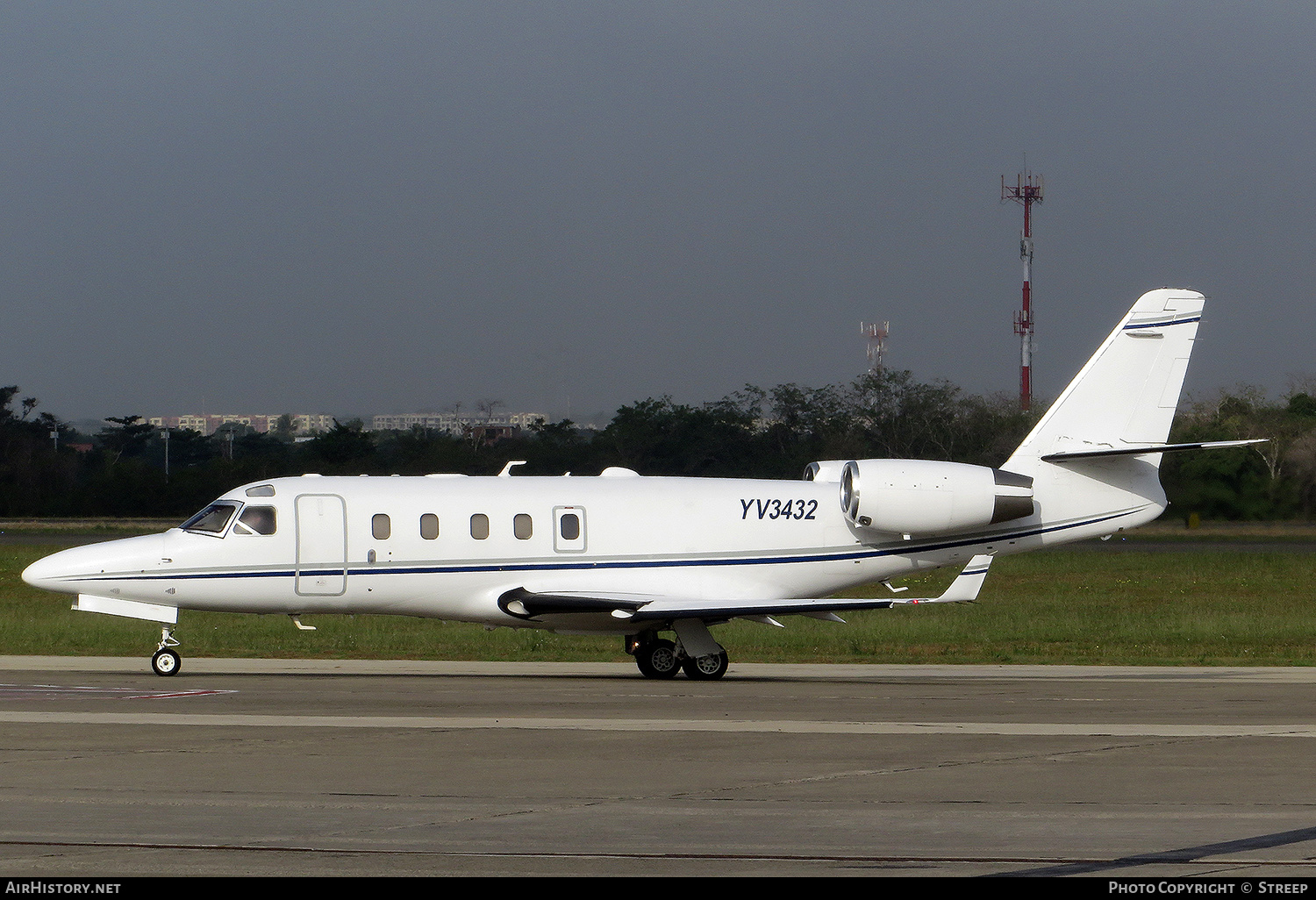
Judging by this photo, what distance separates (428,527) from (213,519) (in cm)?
294

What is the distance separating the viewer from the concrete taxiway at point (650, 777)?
30.2ft

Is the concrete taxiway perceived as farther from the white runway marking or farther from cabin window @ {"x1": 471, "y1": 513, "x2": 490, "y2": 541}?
cabin window @ {"x1": 471, "y1": 513, "x2": 490, "y2": 541}

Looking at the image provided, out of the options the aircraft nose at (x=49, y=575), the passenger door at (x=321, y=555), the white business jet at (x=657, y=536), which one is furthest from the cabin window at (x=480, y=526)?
the aircraft nose at (x=49, y=575)

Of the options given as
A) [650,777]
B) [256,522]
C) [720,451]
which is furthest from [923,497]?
[720,451]

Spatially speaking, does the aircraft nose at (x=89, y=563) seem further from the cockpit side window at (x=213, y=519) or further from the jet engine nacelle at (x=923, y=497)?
the jet engine nacelle at (x=923, y=497)

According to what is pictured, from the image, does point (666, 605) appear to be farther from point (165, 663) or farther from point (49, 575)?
point (49, 575)

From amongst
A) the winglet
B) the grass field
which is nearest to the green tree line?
the grass field

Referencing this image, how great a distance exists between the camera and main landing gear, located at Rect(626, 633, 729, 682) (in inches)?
843

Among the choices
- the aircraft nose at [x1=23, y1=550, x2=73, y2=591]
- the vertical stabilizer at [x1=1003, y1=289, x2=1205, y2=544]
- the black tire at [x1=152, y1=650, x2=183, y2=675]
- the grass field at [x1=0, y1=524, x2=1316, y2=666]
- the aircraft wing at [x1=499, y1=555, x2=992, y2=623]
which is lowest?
the grass field at [x1=0, y1=524, x2=1316, y2=666]

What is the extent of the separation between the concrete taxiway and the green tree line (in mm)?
12174

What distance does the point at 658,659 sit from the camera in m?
21.8

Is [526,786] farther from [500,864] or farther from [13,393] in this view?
[13,393]
